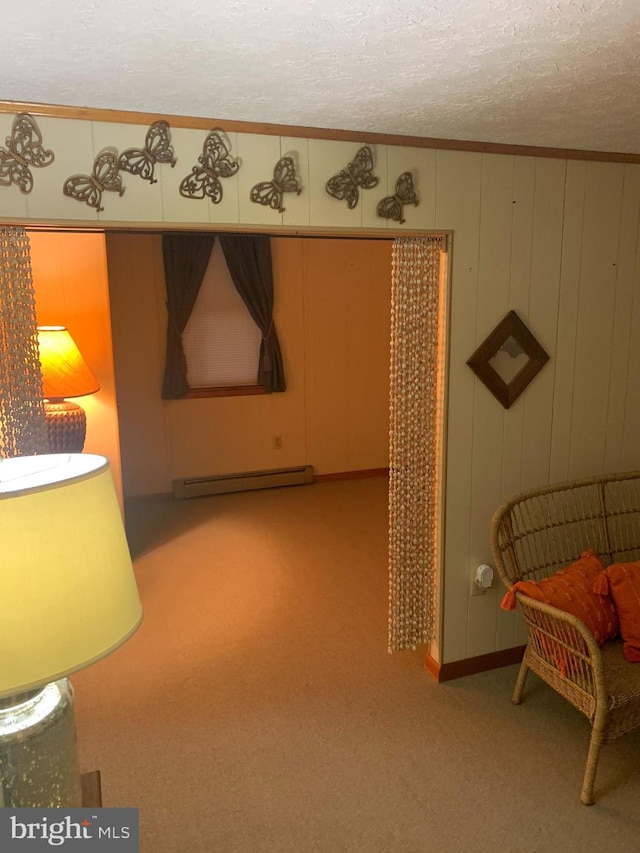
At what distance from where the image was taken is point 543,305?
3090mm

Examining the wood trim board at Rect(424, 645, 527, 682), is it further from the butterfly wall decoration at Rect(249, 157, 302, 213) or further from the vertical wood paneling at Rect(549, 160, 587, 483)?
the butterfly wall decoration at Rect(249, 157, 302, 213)

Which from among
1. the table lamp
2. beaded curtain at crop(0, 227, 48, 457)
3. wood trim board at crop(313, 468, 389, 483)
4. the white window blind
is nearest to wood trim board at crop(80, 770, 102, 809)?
the table lamp

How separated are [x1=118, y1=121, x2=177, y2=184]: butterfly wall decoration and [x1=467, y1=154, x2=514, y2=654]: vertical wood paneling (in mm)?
1313

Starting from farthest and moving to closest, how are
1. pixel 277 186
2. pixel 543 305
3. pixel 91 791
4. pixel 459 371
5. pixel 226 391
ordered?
pixel 226 391 → pixel 543 305 → pixel 459 371 → pixel 277 186 → pixel 91 791

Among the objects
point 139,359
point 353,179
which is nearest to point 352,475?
point 139,359

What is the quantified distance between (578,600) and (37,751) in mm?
2070

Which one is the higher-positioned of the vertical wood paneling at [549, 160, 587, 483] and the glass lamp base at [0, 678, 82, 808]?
the vertical wood paneling at [549, 160, 587, 483]

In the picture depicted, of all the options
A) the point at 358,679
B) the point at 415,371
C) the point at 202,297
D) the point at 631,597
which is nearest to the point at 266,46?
the point at 415,371

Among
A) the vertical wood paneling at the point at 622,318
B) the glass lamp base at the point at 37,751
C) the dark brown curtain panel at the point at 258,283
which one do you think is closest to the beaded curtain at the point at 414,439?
the vertical wood paneling at the point at 622,318

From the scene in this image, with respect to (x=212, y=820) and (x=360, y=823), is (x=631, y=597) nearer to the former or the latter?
(x=360, y=823)

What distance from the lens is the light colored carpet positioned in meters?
2.33

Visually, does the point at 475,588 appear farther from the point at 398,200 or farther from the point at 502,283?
the point at 398,200

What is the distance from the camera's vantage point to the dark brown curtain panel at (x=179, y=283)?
18.3ft

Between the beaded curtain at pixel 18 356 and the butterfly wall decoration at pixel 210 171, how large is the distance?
596 mm
